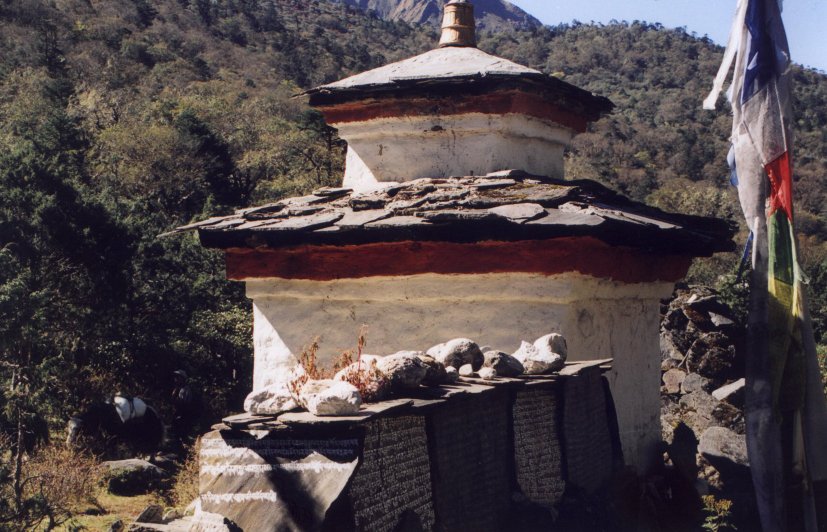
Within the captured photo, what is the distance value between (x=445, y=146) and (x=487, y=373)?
2.82m

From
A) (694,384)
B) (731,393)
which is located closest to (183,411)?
(694,384)

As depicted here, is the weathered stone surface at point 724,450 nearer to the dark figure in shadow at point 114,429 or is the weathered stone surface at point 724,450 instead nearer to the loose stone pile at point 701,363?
the loose stone pile at point 701,363

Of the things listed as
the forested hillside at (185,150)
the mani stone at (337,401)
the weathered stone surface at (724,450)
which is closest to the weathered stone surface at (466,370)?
the mani stone at (337,401)

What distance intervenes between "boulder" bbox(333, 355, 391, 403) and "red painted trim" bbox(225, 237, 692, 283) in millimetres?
1874

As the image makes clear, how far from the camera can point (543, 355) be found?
4.64m

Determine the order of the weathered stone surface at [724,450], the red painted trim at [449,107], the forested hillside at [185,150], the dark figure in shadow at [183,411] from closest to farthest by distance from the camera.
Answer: the red painted trim at [449,107]
the weathered stone surface at [724,450]
the dark figure in shadow at [183,411]
the forested hillside at [185,150]

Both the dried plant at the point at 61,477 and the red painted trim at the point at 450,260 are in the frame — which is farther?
the dried plant at the point at 61,477

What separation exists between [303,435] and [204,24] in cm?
6022

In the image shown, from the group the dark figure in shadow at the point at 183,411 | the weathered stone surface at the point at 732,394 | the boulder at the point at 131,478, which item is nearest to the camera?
the boulder at the point at 131,478

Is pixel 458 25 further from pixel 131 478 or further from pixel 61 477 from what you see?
pixel 131 478

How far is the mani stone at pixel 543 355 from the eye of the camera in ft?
15.0

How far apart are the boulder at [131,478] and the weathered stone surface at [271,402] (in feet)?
30.3

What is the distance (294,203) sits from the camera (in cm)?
654

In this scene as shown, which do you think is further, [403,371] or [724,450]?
[724,450]
